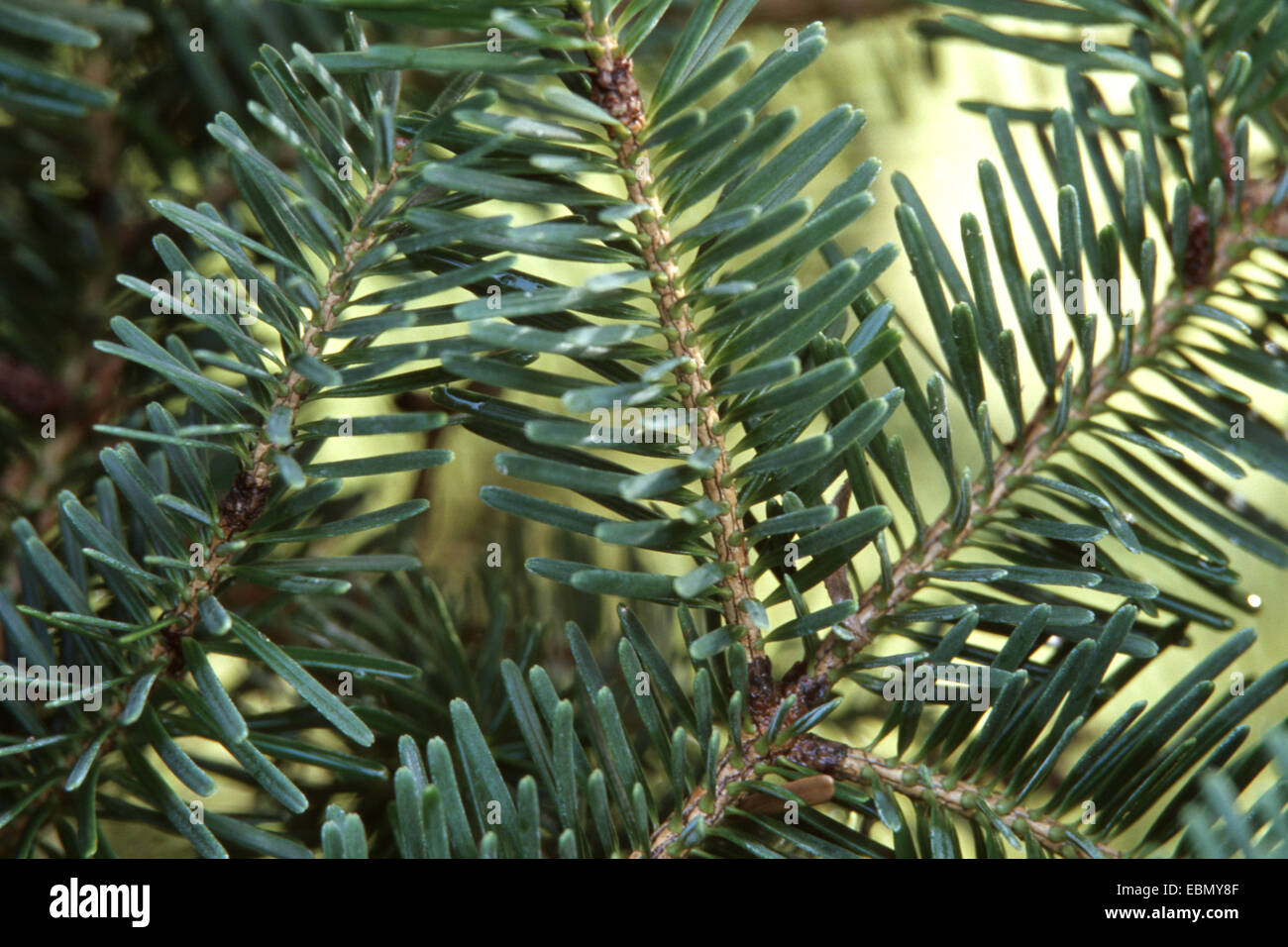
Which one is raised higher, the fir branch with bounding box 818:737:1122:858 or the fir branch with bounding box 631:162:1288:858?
the fir branch with bounding box 631:162:1288:858

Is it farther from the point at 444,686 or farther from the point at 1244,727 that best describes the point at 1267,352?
the point at 444,686

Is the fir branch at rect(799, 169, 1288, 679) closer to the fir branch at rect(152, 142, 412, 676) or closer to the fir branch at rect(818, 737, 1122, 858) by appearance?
the fir branch at rect(818, 737, 1122, 858)

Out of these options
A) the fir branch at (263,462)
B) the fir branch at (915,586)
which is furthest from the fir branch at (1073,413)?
the fir branch at (263,462)

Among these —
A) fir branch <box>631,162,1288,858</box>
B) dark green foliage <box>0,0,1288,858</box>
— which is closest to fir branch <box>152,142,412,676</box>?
dark green foliage <box>0,0,1288,858</box>

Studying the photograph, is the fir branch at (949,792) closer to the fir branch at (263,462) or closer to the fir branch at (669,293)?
the fir branch at (669,293)

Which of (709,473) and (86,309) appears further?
(86,309)

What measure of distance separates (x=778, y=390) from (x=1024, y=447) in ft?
0.33

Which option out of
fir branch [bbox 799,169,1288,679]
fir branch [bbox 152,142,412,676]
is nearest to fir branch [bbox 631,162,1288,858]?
fir branch [bbox 799,169,1288,679]

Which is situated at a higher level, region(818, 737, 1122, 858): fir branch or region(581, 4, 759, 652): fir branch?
region(581, 4, 759, 652): fir branch

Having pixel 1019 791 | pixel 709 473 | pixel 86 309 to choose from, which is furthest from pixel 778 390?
pixel 86 309

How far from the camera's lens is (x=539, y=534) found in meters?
0.54

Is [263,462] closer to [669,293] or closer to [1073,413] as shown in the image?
[669,293]

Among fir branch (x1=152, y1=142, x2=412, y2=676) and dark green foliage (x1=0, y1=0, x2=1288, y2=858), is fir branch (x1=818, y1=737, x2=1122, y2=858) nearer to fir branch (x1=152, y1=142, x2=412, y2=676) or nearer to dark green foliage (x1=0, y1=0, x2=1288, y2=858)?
dark green foliage (x1=0, y1=0, x2=1288, y2=858)
